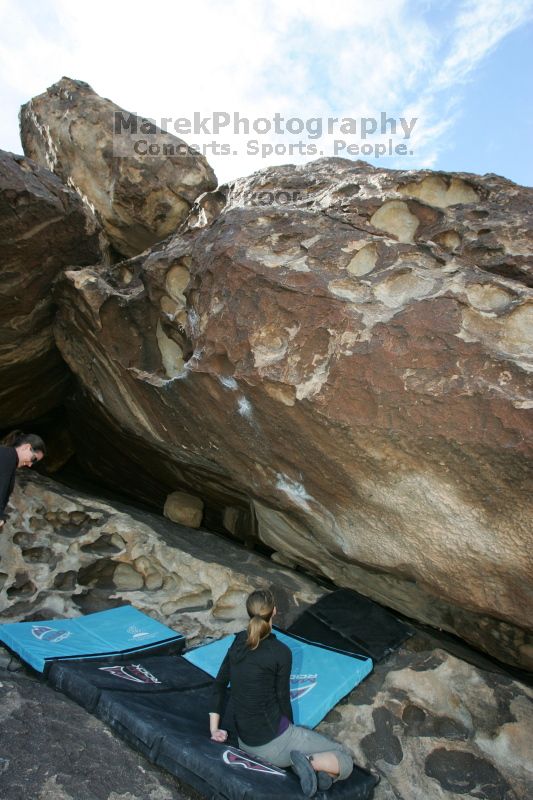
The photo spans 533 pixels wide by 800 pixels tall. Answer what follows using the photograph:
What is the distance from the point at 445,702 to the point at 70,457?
5.21 meters

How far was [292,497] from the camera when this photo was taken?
3.55 metres

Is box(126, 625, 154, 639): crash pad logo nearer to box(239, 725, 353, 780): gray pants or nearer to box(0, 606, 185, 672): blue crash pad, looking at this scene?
box(0, 606, 185, 672): blue crash pad

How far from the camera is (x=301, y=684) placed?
10.3 feet

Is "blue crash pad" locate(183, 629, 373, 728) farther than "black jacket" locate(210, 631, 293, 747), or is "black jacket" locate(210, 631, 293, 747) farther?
"blue crash pad" locate(183, 629, 373, 728)


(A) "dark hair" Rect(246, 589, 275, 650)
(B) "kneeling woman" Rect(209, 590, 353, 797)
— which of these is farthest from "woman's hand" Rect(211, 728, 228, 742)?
(A) "dark hair" Rect(246, 589, 275, 650)

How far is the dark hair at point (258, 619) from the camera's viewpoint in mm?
2373

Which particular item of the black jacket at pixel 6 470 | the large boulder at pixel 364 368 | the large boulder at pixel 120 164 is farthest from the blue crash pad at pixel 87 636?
the large boulder at pixel 120 164

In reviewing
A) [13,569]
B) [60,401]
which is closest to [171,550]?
[13,569]

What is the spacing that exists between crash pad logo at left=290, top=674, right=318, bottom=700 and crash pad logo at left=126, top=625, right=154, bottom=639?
2.93 ft

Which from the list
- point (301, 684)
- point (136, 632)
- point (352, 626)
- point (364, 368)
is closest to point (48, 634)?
point (136, 632)

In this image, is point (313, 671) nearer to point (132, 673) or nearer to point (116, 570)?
point (132, 673)

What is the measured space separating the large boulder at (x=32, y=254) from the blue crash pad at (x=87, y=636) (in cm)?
241

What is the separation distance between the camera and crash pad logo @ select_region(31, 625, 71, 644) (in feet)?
10.2

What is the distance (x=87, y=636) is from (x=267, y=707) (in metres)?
1.35
